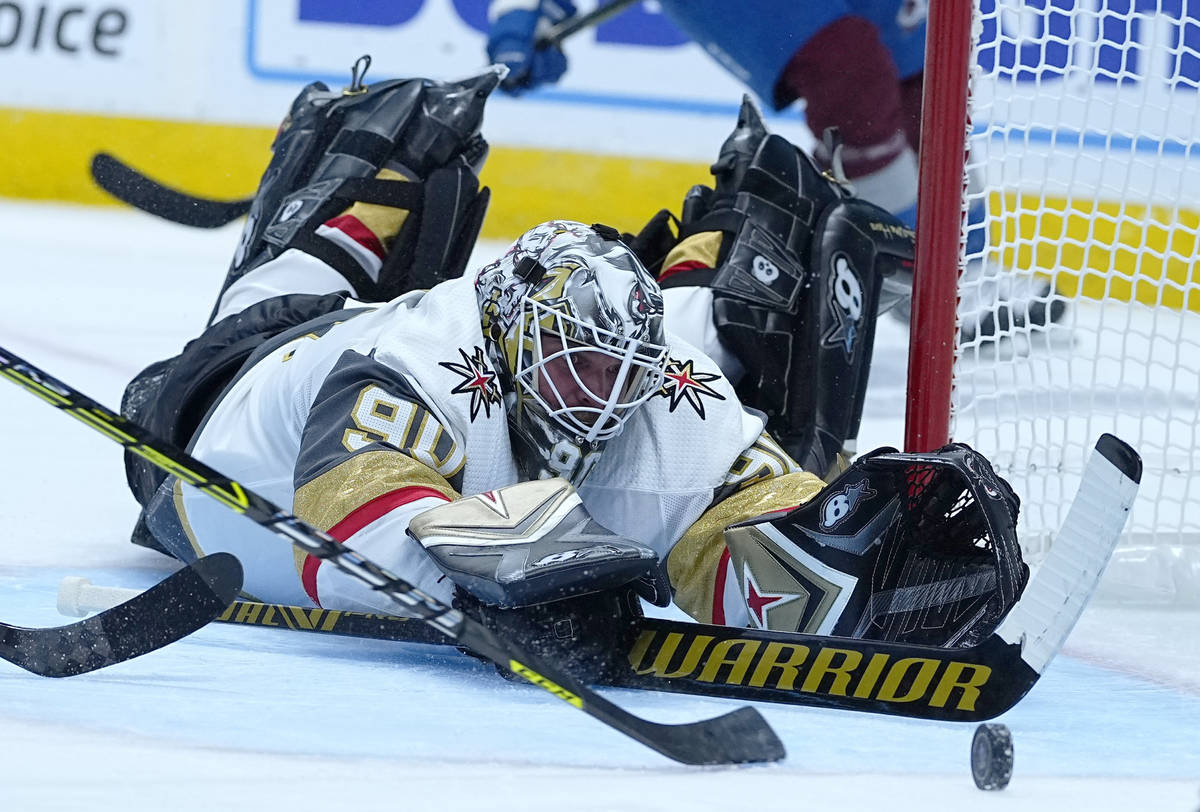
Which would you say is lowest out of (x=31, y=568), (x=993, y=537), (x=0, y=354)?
(x=31, y=568)

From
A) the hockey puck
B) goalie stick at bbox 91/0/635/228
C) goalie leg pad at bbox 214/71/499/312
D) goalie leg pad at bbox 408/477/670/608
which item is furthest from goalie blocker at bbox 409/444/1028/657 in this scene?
goalie stick at bbox 91/0/635/228

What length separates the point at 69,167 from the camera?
6730 millimetres

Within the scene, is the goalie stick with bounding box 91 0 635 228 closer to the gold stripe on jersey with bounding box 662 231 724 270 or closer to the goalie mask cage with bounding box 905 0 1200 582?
the gold stripe on jersey with bounding box 662 231 724 270

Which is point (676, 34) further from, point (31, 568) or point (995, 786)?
point (995, 786)

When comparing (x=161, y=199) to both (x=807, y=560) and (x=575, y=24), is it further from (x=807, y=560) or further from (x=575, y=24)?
(x=575, y=24)

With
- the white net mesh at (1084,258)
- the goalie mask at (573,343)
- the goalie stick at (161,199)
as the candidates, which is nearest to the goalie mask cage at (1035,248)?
the white net mesh at (1084,258)

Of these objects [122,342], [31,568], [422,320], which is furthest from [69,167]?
[422,320]

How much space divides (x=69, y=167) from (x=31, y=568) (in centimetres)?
473

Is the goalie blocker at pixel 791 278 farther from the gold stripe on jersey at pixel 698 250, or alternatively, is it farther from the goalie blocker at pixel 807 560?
the goalie blocker at pixel 807 560

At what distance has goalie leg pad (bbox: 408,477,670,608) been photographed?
1612 millimetres

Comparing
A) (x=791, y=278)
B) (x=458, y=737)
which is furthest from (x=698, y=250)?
(x=458, y=737)

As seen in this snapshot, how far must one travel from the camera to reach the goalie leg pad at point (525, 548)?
5.29ft

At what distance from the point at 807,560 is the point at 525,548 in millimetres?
420

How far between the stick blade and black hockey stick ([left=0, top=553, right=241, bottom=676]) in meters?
0.52
